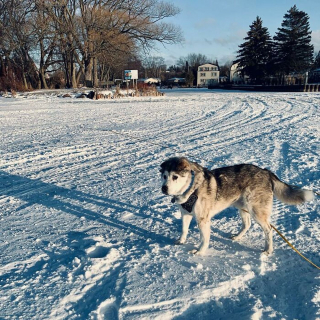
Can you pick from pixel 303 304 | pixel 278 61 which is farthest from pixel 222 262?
pixel 278 61

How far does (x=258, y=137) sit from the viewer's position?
35.4 ft

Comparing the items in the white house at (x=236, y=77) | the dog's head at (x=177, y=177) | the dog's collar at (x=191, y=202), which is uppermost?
the white house at (x=236, y=77)

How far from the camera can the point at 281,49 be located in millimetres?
55938

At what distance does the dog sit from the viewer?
382cm

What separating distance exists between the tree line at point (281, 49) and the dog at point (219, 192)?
58759 millimetres

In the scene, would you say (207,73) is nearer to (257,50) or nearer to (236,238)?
(257,50)

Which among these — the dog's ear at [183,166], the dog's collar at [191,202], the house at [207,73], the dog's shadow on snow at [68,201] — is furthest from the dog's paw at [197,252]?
the house at [207,73]

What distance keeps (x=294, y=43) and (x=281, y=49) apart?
2.43m

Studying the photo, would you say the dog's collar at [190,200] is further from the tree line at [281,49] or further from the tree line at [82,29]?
the tree line at [281,49]

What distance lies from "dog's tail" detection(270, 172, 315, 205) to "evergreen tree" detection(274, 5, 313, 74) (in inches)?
2324

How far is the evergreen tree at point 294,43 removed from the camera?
54.9 m

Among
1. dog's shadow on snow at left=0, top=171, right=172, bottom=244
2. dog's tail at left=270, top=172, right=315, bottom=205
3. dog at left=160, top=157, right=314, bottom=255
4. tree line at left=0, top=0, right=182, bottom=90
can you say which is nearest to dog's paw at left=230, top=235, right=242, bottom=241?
dog at left=160, top=157, right=314, bottom=255

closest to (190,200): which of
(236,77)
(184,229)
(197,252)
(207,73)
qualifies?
(184,229)

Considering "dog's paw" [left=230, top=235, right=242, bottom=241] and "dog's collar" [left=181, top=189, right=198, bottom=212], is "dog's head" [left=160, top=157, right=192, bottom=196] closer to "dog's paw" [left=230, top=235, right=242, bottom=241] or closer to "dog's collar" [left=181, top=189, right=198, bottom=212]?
"dog's collar" [left=181, top=189, right=198, bottom=212]
